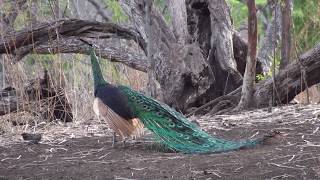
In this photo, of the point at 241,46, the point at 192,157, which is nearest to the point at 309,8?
the point at 241,46

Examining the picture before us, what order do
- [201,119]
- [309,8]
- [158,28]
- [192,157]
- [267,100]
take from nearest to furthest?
1. [192,157]
2. [201,119]
3. [267,100]
4. [158,28]
5. [309,8]

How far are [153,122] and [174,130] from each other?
0.77 feet

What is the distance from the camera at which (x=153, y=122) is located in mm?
5965

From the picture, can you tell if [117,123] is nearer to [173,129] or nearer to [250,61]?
[173,129]

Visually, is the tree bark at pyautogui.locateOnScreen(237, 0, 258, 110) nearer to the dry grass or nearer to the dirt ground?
the dirt ground

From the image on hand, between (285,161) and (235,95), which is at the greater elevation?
(235,95)

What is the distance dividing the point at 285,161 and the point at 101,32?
488cm

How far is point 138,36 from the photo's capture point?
947 centimetres

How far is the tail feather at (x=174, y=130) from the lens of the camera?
5578 mm

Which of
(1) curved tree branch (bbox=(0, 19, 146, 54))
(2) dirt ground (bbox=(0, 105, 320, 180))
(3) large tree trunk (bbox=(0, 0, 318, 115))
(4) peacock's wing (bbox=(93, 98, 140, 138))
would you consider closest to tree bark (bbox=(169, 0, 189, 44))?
(3) large tree trunk (bbox=(0, 0, 318, 115))

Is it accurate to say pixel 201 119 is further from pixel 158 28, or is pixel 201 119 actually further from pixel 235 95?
pixel 158 28

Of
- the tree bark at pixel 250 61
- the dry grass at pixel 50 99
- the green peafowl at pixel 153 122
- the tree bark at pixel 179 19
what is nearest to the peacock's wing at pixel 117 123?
the green peafowl at pixel 153 122

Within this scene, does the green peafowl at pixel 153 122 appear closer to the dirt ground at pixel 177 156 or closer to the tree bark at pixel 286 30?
the dirt ground at pixel 177 156

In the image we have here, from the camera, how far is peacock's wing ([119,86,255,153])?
5.59m
